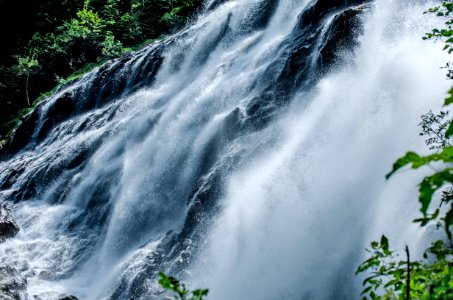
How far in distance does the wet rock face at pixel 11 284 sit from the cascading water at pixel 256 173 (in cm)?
79

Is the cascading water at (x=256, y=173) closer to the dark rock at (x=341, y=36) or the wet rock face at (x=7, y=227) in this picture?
the dark rock at (x=341, y=36)

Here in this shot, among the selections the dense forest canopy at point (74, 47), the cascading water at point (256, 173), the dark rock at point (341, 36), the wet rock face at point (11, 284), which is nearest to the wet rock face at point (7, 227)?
the cascading water at point (256, 173)

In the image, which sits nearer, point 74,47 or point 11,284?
point 11,284

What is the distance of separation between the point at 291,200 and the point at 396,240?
217 cm

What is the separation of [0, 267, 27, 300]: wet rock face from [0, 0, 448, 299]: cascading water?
79 cm

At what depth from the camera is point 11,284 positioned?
796cm

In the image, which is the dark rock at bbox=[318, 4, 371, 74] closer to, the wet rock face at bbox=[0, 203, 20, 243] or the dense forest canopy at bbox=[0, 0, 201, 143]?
the wet rock face at bbox=[0, 203, 20, 243]

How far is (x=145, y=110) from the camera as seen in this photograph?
1459 centimetres

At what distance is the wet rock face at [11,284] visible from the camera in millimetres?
7637

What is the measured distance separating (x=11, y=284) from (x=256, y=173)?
5.48 m

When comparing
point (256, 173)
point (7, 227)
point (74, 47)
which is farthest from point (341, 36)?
point (74, 47)

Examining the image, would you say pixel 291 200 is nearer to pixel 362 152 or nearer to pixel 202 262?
pixel 362 152

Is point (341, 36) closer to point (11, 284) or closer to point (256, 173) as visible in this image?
point (256, 173)

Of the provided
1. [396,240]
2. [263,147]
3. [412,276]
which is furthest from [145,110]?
[412,276]
